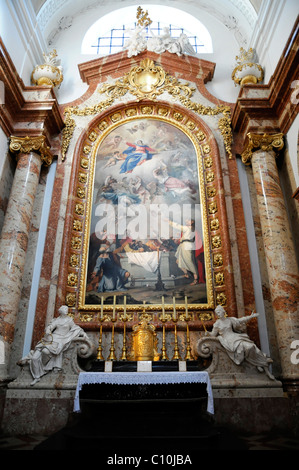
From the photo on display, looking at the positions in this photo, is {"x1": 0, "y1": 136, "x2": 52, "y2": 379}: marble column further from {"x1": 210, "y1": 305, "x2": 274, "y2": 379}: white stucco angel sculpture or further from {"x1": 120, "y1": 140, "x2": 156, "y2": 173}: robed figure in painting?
{"x1": 210, "y1": 305, "x2": 274, "y2": 379}: white stucco angel sculpture

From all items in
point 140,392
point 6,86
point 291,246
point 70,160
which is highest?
point 6,86

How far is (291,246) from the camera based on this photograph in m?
6.16

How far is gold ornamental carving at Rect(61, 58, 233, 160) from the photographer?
7.95 metres

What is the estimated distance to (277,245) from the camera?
6129 millimetres

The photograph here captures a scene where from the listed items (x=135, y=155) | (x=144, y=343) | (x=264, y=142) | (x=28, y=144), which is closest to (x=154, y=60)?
(x=135, y=155)

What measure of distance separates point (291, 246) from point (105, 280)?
3.46m

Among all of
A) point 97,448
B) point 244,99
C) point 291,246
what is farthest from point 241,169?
point 97,448

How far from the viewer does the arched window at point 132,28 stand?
32.3 feet

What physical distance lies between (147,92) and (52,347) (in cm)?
619

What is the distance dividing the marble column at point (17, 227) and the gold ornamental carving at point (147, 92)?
0.89 metres

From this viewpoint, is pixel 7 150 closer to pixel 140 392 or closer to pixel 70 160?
pixel 70 160

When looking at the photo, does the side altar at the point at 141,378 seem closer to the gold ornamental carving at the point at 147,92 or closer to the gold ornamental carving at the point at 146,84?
the gold ornamental carving at the point at 147,92

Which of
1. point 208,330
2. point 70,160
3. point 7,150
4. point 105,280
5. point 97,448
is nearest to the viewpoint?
point 97,448

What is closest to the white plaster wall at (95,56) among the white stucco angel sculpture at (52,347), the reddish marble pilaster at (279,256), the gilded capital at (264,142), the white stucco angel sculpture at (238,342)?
the gilded capital at (264,142)
